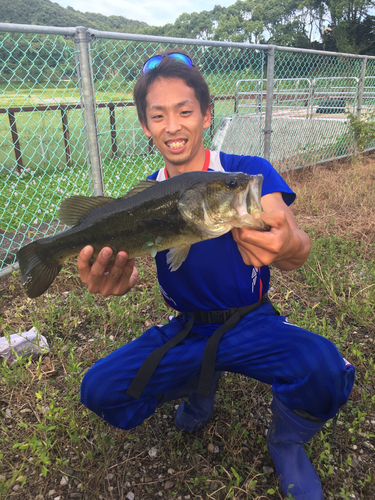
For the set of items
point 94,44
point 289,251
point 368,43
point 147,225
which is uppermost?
point 368,43

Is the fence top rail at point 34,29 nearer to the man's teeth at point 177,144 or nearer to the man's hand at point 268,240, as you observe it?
the man's teeth at point 177,144

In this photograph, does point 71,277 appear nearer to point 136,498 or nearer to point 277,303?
point 277,303

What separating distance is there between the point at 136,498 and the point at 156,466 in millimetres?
191

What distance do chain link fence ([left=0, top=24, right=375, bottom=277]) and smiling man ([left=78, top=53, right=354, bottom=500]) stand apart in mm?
1859

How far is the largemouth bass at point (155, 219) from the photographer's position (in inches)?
63.5

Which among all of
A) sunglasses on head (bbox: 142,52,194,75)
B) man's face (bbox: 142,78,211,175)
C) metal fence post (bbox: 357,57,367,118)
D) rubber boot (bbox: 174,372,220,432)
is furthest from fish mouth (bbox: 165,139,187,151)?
metal fence post (bbox: 357,57,367,118)

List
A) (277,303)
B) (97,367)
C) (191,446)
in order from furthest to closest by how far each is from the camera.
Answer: (277,303) → (191,446) → (97,367)

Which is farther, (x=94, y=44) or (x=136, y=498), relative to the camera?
(x=94, y=44)

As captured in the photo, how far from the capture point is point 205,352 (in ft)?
6.42

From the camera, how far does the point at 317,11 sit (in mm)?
49031

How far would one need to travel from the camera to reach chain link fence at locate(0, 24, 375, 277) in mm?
3893

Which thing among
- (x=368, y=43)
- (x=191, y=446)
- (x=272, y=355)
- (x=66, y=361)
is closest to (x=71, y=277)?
(x=66, y=361)

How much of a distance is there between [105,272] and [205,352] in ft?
2.44

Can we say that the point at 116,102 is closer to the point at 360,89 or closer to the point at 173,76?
the point at 173,76
